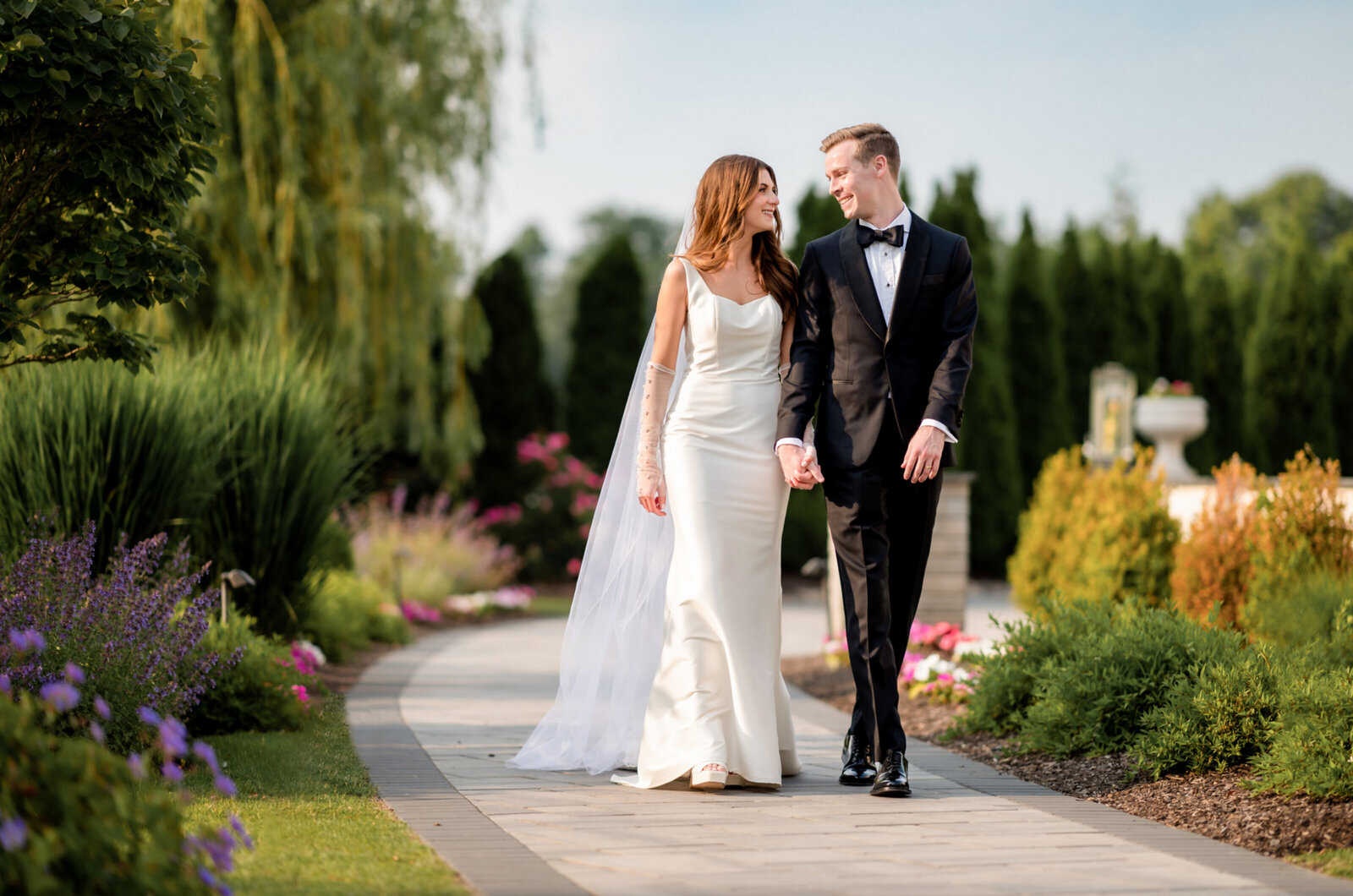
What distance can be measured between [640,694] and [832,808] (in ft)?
3.04

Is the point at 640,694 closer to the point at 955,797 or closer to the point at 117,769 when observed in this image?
the point at 955,797

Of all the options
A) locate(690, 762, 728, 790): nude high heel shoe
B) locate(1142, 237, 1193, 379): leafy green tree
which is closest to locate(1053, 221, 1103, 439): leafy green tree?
locate(1142, 237, 1193, 379): leafy green tree

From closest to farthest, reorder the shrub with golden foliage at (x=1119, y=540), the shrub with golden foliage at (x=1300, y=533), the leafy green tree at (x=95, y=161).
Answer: the leafy green tree at (x=95, y=161) → the shrub with golden foliage at (x=1300, y=533) → the shrub with golden foliage at (x=1119, y=540)

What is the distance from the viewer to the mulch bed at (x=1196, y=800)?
3148mm

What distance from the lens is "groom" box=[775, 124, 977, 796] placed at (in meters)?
3.79

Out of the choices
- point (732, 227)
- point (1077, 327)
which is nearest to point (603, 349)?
point (1077, 327)

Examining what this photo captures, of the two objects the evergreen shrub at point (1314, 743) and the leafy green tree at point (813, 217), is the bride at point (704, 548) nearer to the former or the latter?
the evergreen shrub at point (1314, 743)

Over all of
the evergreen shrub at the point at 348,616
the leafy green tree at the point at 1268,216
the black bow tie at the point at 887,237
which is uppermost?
the leafy green tree at the point at 1268,216

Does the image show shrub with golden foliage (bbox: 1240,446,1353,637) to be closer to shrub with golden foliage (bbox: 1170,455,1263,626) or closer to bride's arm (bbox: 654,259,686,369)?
shrub with golden foliage (bbox: 1170,455,1263,626)

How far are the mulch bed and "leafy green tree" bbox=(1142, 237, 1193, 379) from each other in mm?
13763

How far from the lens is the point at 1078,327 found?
16.8 metres

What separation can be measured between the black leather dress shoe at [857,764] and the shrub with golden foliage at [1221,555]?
349 cm

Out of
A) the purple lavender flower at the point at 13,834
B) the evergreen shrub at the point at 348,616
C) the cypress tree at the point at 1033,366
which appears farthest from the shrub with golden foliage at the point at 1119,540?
the cypress tree at the point at 1033,366

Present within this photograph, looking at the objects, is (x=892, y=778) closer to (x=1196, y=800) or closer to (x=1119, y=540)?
(x=1196, y=800)
